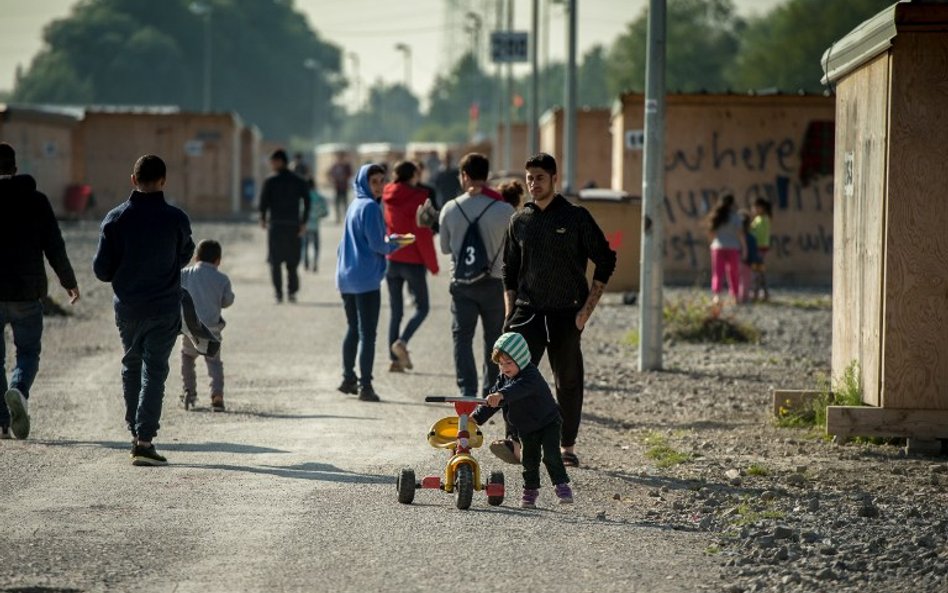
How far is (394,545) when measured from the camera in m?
7.86

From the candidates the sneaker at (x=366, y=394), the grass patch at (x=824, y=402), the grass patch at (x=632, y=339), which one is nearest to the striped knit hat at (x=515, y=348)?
the grass patch at (x=824, y=402)

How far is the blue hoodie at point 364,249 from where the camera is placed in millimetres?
13258

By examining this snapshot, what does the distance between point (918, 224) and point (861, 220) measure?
Result: 804 mm

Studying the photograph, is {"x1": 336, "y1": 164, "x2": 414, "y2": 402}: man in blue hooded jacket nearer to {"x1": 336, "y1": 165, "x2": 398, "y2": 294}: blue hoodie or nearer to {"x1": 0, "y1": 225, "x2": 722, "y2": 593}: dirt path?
{"x1": 336, "y1": 165, "x2": 398, "y2": 294}: blue hoodie

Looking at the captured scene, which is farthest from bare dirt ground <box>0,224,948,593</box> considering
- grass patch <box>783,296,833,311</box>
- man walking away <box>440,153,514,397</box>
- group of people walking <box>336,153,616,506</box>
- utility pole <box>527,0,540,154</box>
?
utility pole <box>527,0,540,154</box>

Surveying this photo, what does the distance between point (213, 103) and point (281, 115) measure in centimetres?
1139

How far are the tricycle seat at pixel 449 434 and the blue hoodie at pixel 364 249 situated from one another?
4.32 meters

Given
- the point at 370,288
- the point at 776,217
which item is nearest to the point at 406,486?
the point at 370,288

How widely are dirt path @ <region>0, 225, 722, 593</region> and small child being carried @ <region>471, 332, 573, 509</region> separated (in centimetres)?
17

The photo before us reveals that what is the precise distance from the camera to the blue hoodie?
43.5ft

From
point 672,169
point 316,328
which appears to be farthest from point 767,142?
point 316,328

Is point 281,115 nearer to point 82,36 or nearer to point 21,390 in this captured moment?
point 82,36

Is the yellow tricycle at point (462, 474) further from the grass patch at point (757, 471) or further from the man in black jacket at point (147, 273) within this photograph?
the man in black jacket at point (147, 273)

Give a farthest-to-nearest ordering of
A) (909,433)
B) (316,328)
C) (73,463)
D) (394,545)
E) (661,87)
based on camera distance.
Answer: (316,328), (661,87), (909,433), (73,463), (394,545)
